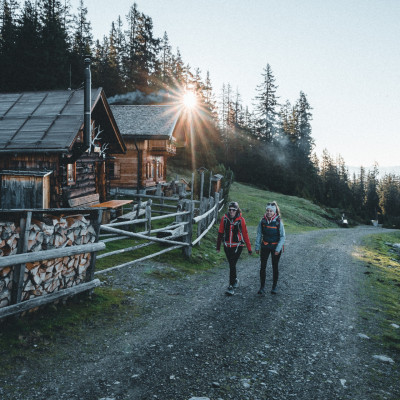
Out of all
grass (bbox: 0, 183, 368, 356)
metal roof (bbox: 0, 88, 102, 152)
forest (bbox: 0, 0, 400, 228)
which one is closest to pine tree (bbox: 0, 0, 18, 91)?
forest (bbox: 0, 0, 400, 228)

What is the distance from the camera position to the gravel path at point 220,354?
13.1ft

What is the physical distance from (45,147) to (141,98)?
34.4m

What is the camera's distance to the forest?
3478 centimetres

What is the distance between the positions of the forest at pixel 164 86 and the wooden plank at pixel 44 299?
2350cm

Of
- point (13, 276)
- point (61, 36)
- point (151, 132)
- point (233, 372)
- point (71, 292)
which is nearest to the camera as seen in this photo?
point (233, 372)

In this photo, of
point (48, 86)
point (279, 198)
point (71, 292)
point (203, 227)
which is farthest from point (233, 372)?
point (279, 198)

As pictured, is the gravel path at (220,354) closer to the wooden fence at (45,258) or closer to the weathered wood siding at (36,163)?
the wooden fence at (45,258)

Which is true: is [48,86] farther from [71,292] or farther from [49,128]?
[71,292]

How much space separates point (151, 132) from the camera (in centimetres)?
2462

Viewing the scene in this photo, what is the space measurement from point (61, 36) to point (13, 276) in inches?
1655

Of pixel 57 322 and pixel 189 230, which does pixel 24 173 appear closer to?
pixel 189 230

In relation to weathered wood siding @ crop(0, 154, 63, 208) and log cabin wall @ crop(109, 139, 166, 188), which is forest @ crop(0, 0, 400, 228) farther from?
weathered wood siding @ crop(0, 154, 63, 208)

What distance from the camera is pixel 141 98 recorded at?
43.5 metres

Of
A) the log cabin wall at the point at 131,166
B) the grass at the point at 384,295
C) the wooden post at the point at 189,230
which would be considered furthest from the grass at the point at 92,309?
the log cabin wall at the point at 131,166
